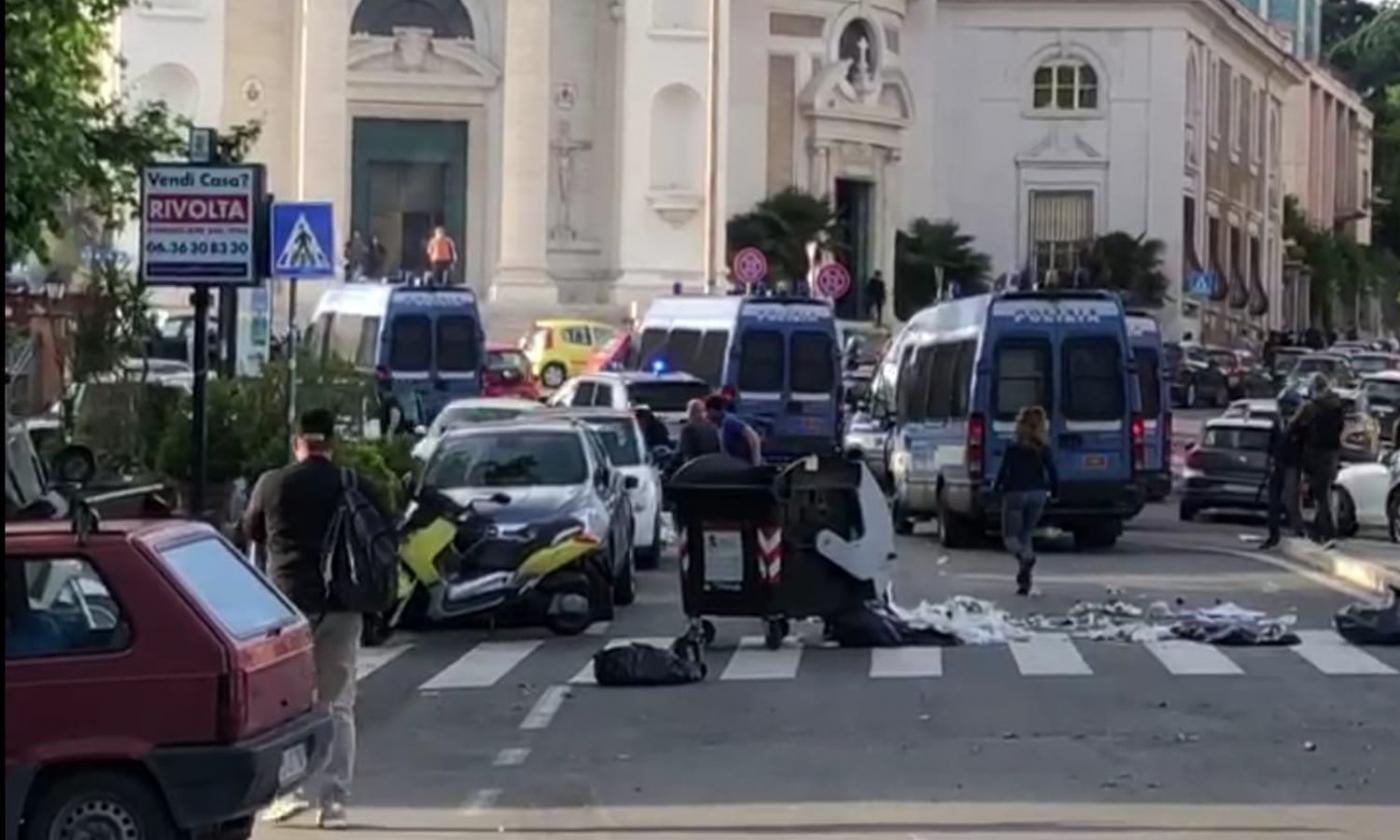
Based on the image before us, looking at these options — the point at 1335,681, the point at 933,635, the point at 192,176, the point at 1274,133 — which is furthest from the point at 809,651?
the point at 1274,133

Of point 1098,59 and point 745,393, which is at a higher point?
point 1098,59

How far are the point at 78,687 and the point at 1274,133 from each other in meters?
99.7

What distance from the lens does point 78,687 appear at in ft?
36.8

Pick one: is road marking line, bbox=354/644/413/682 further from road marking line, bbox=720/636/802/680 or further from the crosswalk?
road marking line, bbox=720/636/802/680

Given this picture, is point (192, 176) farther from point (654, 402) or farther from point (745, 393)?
point (745, 393)

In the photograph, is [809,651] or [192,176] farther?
[809,651]

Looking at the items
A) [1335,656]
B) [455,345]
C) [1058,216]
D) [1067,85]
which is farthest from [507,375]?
[1067,85]

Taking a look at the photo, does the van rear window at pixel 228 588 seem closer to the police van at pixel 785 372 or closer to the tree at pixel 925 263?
the police van at pixel 785 372

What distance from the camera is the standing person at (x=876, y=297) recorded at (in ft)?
253

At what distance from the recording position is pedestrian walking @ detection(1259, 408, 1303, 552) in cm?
3214

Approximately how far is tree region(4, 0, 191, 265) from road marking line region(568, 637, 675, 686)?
14.9ft

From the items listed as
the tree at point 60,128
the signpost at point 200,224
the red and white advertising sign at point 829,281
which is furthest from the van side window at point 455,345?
the signpost at point 200,224

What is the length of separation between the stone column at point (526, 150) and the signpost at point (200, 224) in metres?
51.0

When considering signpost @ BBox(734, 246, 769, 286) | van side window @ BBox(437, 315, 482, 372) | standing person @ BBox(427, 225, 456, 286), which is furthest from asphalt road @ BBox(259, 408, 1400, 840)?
standing person @ BBox(427, 225, 456, 286)
